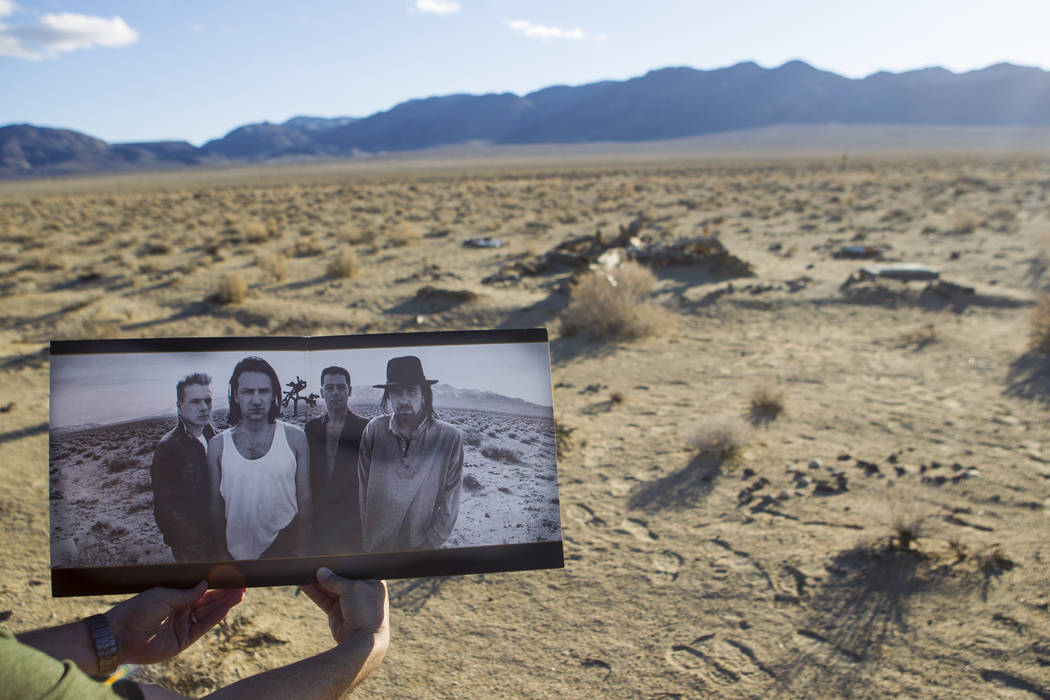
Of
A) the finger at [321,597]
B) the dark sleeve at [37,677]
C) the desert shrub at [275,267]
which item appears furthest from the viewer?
the desert shrub at [275,267]

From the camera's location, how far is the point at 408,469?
208 centimetres

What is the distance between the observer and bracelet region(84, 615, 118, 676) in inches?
71.8

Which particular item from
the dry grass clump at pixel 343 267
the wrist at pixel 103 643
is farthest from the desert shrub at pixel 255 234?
the wrist at pixel 103 643

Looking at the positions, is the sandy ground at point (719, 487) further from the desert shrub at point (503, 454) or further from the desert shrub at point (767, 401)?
the desert shrub at point (503, 454)

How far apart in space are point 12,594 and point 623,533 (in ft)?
12.2

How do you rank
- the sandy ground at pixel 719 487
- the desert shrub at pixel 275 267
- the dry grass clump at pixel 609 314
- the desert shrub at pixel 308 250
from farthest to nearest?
the desert shrub at pixel 308 250 < the desert shrub at pixel 275 267 < the dry grass clump at pixel 609 314 < the sandy ground at pixel 719 487

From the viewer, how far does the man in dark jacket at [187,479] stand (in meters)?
1.98

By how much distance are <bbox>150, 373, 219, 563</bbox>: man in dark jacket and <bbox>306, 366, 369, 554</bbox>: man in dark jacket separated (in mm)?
309

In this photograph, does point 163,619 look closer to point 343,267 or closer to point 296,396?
point 296,396

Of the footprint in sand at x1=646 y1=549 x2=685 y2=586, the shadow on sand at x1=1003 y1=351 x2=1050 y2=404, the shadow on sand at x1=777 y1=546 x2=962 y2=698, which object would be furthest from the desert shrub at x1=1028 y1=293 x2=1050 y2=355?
the footprint in sand at x1=646 y1=549 x2=685 y2=586

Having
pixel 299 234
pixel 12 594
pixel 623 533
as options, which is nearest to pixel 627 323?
pixel 623 533

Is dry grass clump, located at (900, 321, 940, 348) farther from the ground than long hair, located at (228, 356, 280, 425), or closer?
closer

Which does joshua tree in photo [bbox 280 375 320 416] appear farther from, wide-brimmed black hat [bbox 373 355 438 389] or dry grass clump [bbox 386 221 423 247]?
dry grass clump [bbox 386 221 423 247]

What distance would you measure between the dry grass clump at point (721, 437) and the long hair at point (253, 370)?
4066mm
